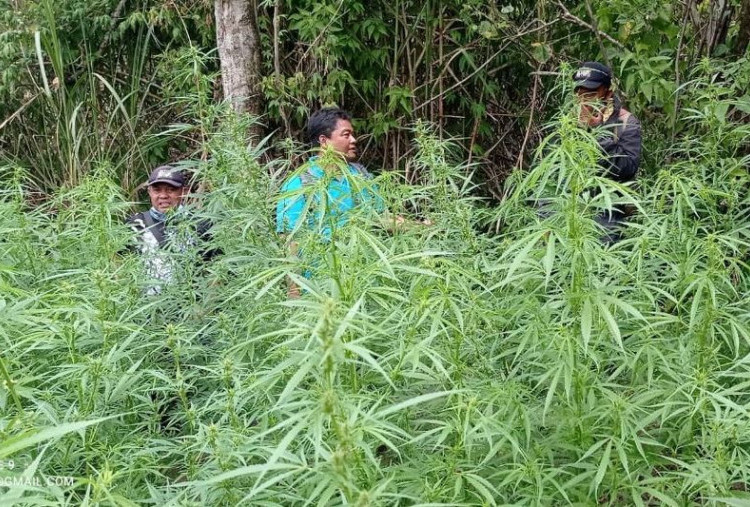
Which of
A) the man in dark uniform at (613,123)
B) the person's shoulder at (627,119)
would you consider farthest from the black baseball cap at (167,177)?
the person's shoulder at (627,119)

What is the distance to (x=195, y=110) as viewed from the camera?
111 inches

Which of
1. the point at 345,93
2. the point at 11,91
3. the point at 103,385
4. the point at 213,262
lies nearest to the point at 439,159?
the point at 213,262

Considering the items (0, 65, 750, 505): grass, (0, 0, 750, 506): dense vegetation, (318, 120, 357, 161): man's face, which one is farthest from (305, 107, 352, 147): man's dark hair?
(0, 65, 750, 505): grass

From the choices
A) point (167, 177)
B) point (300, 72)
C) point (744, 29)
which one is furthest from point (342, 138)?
point (744, 29)

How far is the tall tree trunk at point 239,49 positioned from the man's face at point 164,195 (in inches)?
29.9

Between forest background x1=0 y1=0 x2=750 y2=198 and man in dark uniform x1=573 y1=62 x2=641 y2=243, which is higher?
man in dark uniform x1=573 y1=62 x2=641 y2=243

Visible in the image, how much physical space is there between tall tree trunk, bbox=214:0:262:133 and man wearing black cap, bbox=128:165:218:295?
0.75 meters

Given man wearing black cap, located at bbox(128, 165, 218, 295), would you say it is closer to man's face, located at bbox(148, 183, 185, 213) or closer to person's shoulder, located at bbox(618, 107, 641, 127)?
man's face, located at bbox(148, 183, 185, 213)

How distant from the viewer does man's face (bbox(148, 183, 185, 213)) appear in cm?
350

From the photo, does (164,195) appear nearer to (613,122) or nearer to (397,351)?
(613,122)

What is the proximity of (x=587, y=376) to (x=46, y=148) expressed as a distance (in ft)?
15.3

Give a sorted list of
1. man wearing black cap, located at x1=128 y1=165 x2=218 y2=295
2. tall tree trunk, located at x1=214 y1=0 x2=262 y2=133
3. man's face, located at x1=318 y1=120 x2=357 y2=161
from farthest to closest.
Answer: tall tree trunk, located at x1=214 y1=0 x2=262 y2=133 → man's face, located at x1=318 y1=120 x2=357 y2=161 → man wearing black cap, located at x1=128 y1=165 x2=218 y2=295

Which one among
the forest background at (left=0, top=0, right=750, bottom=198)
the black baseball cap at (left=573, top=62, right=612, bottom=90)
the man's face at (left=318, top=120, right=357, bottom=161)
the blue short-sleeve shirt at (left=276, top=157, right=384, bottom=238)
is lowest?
the forest background at (left=0, top=0, right=750, bottom=198)

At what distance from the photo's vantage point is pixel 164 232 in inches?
116
